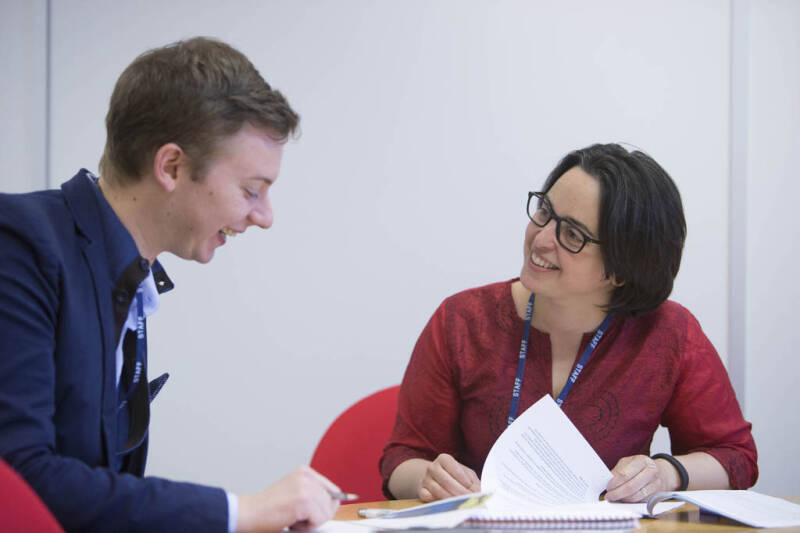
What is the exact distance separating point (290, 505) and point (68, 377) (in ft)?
1.22

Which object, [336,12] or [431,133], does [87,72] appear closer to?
[336,12]

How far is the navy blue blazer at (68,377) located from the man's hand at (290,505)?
0.04 meters

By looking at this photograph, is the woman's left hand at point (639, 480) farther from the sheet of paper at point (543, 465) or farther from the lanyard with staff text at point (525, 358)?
the lanyard with staff text at point (525, 358)

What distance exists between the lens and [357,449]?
1931mm

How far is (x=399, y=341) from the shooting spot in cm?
271

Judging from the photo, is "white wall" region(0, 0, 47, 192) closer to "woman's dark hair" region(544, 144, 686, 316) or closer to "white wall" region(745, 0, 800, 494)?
"woman's dark hair" region(544, 144, 686, 316)

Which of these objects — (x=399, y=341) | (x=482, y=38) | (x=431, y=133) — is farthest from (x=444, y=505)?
(x=482, y=38)

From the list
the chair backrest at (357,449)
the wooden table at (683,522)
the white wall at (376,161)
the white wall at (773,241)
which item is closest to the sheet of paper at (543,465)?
the wooden table at (683,522)

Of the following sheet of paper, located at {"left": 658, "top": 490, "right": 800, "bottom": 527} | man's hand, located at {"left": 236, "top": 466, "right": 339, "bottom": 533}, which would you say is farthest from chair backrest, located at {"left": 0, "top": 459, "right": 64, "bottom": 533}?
sheet of paper, located at {"left": 658, "top": 490, "right": 800, "bottom": 527}

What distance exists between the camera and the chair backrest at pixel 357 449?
1.91 metres

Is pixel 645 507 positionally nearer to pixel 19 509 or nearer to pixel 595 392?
pixel 595 392

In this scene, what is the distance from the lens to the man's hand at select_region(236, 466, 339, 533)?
102 cm

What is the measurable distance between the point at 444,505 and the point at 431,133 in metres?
1.77

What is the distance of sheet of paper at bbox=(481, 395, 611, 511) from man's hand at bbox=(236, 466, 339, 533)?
1.30 feet
